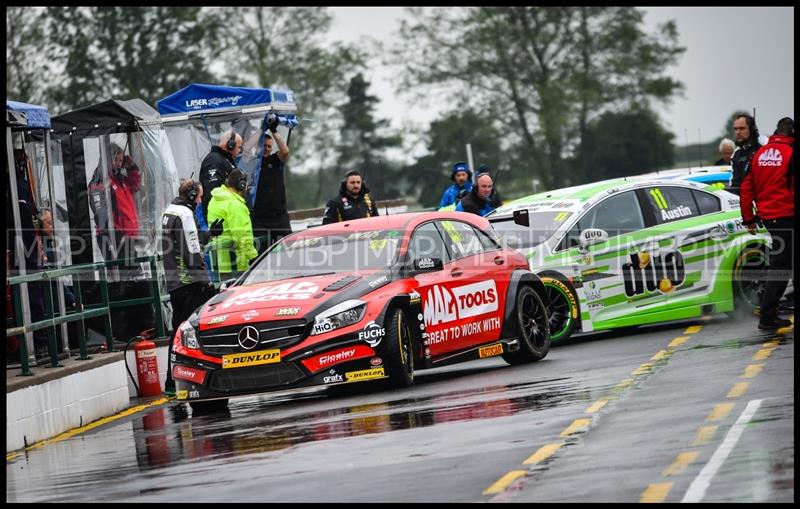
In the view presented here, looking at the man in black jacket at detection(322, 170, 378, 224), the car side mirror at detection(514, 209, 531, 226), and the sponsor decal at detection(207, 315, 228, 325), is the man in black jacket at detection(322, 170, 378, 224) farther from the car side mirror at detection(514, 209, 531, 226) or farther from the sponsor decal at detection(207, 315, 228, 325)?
the sponsor decal at detection(207, 315, 228, 325)

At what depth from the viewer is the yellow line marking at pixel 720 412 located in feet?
33.2

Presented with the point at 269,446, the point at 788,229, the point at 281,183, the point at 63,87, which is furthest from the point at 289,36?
the point at 269,446

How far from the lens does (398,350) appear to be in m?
13.7

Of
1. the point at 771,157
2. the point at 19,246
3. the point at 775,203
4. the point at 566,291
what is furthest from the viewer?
the point at 566,291

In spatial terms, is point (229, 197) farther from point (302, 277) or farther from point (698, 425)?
point (698, 425)

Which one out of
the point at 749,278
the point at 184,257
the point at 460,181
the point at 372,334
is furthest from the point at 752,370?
the point at 460,181

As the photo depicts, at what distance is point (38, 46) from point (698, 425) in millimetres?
54267

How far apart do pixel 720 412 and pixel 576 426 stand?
0.97 m

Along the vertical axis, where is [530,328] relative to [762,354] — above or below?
above

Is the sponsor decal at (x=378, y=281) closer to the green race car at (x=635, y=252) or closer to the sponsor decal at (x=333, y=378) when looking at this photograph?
the sponsor decal at (x=333, y=378)

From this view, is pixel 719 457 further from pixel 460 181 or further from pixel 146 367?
pixel 460 181

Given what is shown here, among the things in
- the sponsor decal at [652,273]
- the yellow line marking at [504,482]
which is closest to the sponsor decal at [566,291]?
the sponsor decal at [652,273]

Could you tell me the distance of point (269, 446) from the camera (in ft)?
35.4

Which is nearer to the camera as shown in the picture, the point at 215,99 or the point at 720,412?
the point at 720,412
